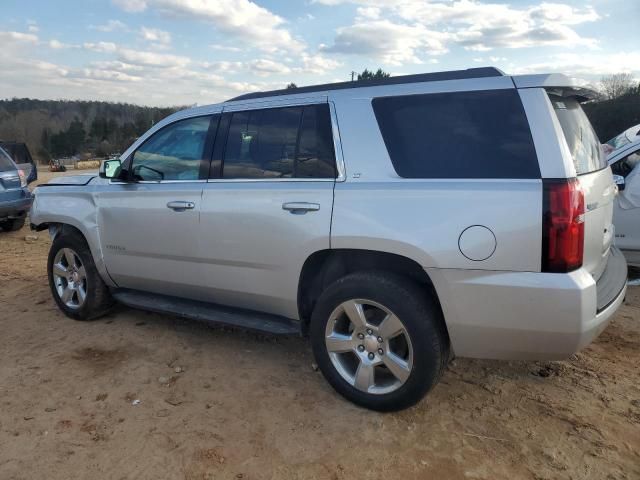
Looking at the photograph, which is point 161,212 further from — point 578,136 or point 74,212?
point 578,136

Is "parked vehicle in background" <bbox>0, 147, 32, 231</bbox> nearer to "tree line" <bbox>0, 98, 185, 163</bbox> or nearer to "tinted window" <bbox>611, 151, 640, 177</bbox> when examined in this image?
"tinted window" <bbox>611, 151, 640, 177</bbox>

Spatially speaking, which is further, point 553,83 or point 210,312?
point 210,312

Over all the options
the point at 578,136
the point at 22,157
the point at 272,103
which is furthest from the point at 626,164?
the point at 22,157

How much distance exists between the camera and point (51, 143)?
68688 millimetres

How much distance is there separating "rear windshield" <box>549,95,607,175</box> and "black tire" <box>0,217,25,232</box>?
32.2 feet

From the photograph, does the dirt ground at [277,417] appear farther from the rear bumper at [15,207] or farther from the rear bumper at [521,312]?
the rear bumper at [15,207]

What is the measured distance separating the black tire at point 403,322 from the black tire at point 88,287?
2.47 meters

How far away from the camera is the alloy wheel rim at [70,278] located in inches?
191

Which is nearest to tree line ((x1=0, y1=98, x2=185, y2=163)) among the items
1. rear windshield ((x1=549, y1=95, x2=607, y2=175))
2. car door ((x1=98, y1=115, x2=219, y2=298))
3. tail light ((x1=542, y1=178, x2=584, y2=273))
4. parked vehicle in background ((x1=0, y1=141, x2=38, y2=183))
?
parked vehicle in background ((x1=0, y1=141, x2=38, y2=183))

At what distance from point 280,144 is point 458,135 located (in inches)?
49.3

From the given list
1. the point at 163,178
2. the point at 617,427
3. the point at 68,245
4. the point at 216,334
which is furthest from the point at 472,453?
the point at 68,245

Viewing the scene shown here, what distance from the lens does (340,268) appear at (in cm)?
341

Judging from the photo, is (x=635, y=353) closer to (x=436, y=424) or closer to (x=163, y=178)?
(x=436, y=424)

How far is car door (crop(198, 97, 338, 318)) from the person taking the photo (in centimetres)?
335
